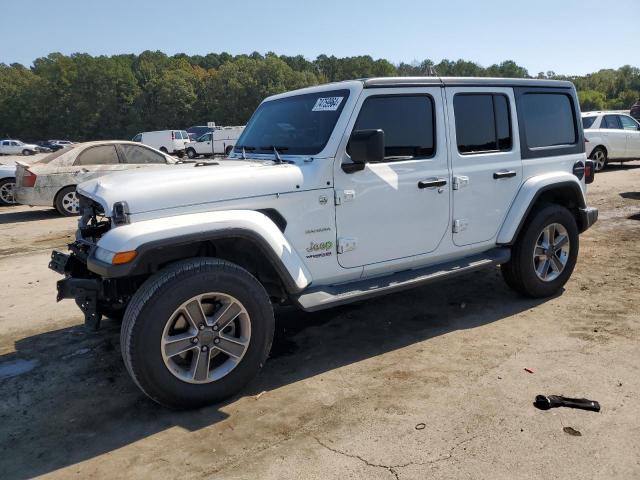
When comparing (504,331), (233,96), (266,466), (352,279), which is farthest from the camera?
(233,96)

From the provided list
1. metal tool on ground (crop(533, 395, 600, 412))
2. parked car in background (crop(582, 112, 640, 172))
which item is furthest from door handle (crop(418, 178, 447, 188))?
parked car in background (crop(582, 112, 640, 172))

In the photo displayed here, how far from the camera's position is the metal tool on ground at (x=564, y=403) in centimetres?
311

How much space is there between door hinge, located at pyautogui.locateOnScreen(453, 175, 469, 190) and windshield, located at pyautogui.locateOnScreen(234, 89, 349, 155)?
1171 mm

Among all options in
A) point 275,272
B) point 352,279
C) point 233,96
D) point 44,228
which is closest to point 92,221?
point 275,272

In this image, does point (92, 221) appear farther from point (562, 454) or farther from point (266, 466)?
point (562, 454)

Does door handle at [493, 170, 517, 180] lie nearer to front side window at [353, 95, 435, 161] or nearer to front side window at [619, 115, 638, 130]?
front side window at [353, 95, 435, 161]

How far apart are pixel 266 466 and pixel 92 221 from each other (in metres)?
2.22

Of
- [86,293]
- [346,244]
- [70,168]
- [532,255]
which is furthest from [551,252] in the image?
[70,168]

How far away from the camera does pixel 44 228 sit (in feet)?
31.9

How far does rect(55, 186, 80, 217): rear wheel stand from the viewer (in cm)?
1056

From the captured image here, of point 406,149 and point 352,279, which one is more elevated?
point 406,149

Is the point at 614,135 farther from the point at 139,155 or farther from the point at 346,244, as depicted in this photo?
the point at 346,244

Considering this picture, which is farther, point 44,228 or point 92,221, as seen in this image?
point 44,228

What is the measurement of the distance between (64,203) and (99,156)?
4.01 ft
